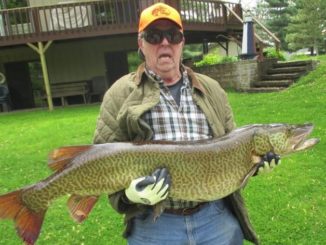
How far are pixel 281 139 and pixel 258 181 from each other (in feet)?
13.9

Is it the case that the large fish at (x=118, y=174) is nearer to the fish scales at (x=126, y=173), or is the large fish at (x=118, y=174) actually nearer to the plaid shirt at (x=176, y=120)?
the fish scales at (x=126, y=173)

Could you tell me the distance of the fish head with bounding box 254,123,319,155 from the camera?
2.82m

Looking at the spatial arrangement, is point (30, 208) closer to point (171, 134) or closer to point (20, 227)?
point (20, 227)

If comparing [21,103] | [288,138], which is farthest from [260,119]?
[21,103]

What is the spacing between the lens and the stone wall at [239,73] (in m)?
15.4

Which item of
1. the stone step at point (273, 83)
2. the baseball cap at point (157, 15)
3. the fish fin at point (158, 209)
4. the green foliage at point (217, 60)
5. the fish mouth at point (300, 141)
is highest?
the baseball cap at point (157, 15)

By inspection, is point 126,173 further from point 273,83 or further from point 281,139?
point 273,83

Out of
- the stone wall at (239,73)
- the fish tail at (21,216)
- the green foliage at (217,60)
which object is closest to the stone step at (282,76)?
the stone wall at (239,73)

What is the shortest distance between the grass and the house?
4.97m

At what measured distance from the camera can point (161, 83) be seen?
2.84 metres

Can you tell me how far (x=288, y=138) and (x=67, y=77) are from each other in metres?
18.3

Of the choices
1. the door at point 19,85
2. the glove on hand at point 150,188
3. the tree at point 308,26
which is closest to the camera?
the glove on hand at point 150,188

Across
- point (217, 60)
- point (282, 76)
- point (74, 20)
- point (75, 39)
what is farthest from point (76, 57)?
point (282, 76)

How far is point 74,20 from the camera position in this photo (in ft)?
56.7
